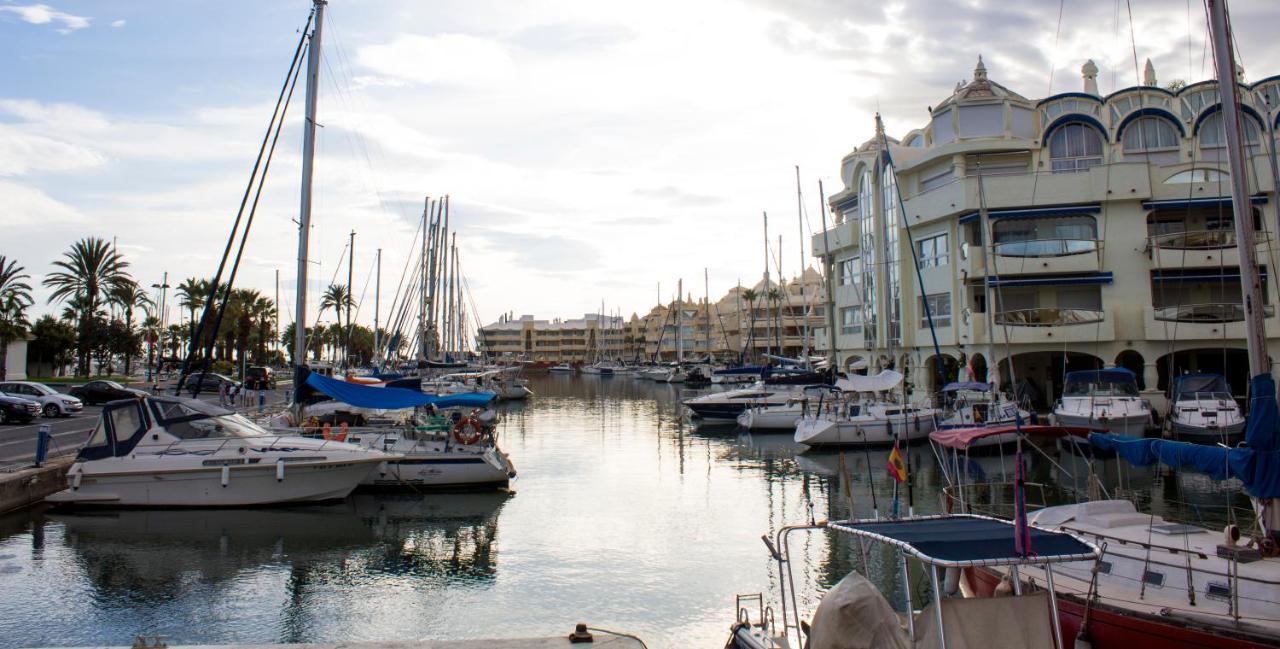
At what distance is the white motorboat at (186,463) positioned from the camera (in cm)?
2114

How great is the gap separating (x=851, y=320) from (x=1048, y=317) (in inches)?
627

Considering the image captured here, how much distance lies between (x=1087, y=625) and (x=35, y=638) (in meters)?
15.2

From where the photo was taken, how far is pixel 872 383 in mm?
36406

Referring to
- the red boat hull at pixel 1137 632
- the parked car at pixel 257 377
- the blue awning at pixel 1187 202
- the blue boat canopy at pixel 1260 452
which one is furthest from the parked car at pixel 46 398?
the blue awning at pixel 1187 202

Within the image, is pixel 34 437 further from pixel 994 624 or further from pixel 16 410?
pixel 994 624

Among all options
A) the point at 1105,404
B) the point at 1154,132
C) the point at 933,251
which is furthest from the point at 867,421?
the point at 1154,132

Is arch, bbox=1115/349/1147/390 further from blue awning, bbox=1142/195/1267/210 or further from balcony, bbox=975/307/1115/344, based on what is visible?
blue awning, bbox=1142/195/1267/210

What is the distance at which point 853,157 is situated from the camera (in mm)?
59969

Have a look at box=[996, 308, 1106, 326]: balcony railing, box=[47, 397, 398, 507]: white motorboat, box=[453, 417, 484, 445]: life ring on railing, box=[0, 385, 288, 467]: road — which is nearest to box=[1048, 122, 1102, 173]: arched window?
box=[996, 308, 1106, 326]: balcony railing

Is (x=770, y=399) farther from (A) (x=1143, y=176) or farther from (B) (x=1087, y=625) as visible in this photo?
(B) (x=1087, y=625)

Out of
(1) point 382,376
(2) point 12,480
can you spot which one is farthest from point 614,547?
(1) point 382,376

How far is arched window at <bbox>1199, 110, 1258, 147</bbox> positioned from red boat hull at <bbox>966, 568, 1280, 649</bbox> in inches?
1630

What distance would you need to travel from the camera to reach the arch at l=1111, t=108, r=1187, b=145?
42.5 meters

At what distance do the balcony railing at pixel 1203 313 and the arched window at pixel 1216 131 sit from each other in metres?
9.08
